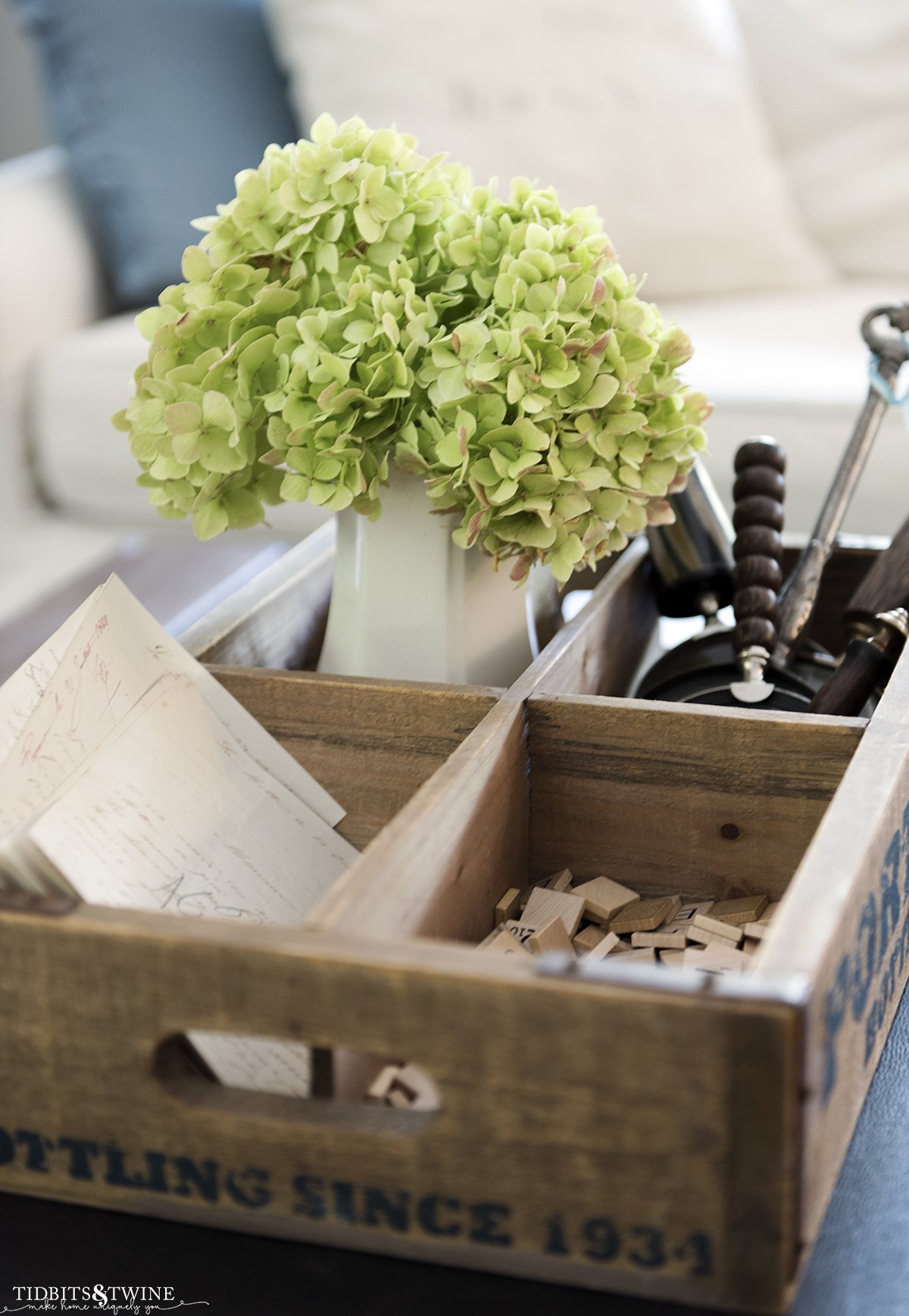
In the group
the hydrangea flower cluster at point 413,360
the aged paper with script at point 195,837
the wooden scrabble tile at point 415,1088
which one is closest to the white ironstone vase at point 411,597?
the hydrangea flower cluster at point 413,360

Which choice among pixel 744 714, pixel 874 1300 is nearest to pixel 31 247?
pixel 744 714

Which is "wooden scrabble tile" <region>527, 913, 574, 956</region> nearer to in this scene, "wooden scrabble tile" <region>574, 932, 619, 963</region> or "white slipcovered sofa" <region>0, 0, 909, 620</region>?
"wooden scrabble tile" <region>574, 932, 619, 963</region>

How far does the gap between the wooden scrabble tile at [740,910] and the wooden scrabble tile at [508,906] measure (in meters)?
0.10

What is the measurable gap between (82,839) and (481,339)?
34 centimetres

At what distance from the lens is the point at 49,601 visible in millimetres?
2387

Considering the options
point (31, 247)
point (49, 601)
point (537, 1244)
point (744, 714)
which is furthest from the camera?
point (49, 601)

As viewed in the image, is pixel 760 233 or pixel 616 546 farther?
pixel 760 233

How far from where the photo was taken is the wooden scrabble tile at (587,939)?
2.32 feet

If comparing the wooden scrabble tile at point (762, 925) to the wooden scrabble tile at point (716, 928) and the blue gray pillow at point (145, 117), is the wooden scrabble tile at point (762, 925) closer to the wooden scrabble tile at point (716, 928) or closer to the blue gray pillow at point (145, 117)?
the wooden scrabble tile at point (716, 928)

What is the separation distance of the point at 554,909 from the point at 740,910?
99 millimetres

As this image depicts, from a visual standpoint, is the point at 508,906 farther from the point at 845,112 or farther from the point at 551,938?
the point at 845,112

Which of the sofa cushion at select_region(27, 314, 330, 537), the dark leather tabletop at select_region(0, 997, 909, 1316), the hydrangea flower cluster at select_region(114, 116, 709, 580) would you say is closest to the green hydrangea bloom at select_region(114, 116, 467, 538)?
the hydrangea flower cluster at select_region(114, 116, 709, 580)

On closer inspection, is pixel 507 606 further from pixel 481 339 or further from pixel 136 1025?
pixel 136 1025

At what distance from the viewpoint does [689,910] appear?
754mm
